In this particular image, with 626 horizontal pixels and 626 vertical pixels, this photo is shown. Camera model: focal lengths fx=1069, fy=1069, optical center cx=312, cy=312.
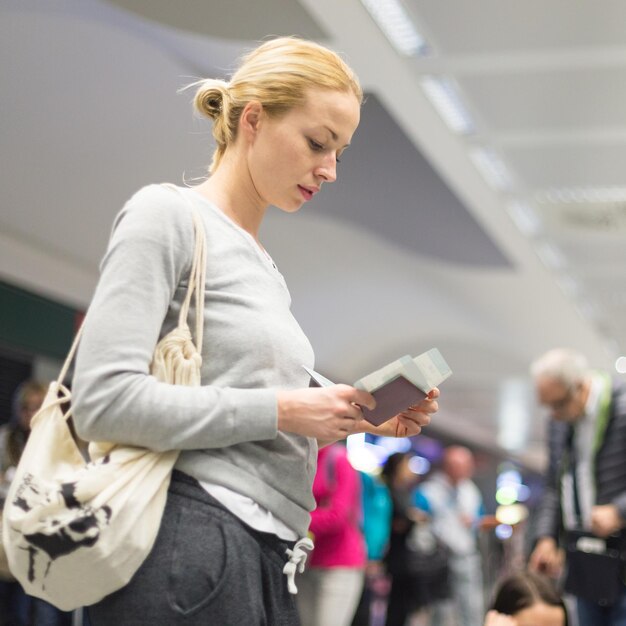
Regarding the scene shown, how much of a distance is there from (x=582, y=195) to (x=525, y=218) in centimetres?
100

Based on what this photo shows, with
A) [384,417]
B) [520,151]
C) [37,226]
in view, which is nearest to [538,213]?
[520,151]

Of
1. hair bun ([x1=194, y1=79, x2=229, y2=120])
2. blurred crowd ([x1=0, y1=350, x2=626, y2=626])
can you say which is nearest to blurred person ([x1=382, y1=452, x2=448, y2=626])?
blurred crowd ([x1=0, y1=350, x2=626, y2=626])

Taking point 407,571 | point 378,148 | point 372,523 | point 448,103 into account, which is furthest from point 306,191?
point 407,571

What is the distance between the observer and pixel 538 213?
10391 millimetres

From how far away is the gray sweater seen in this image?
159cm

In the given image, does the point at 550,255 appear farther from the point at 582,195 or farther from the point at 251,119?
the point at 251,119

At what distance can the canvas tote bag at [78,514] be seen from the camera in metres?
1.54

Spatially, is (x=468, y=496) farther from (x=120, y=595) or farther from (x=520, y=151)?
(x=120, y=595)

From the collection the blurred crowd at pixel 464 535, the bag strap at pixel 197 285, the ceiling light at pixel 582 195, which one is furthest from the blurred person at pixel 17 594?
the ceiling light at pixel 582 195

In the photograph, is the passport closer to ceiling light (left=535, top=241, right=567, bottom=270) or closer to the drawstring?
the drawstring

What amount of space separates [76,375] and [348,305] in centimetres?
1162

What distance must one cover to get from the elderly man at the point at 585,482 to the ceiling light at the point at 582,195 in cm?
460

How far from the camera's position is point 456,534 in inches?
412

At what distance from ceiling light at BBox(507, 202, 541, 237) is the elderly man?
518 centimetres
